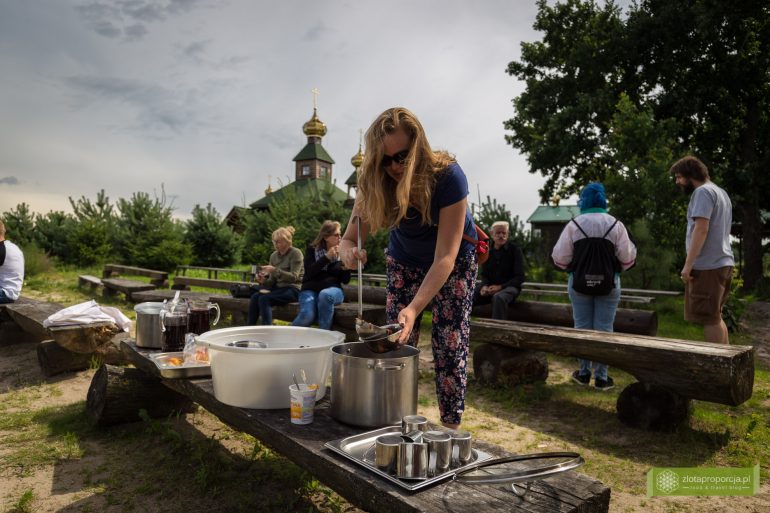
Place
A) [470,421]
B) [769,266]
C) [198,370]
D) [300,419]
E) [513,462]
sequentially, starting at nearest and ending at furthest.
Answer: [513,462]
[300,419]
[198,370]
[470,421]
[769,266]

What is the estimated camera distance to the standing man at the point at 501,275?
6.04 metres

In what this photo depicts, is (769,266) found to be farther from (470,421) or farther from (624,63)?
(470,421)

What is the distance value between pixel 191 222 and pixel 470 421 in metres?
16.4

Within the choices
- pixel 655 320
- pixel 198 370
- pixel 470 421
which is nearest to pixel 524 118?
pixel 655 320

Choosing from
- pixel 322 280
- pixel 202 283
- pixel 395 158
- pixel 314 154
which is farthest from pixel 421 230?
pixel 314 154

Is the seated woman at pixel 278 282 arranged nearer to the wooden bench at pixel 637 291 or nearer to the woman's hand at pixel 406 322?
the wooden bench at pixel 637 291

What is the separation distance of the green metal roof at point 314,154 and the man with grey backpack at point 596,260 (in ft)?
131

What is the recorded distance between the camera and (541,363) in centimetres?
496

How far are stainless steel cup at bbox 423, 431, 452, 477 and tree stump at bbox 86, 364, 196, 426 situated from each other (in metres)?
2.84

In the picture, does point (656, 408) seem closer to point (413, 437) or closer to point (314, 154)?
point (413, 437)

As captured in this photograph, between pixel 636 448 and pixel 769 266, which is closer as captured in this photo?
pixel 636 448

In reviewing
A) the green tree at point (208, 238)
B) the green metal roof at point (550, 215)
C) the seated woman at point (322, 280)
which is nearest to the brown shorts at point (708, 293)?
the seated woman at point (322, 280)

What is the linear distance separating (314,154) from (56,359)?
131ft

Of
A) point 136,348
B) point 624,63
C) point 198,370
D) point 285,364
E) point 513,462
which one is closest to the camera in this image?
point 513,462
